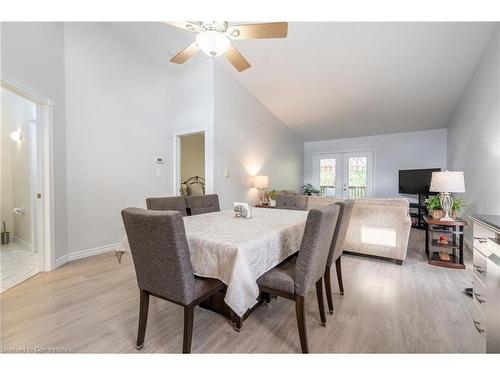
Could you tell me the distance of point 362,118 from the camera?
17.0 feet

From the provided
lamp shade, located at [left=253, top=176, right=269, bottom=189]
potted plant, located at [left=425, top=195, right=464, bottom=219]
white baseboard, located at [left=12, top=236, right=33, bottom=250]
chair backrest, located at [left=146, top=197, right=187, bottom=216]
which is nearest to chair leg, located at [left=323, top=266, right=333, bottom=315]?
chair backrest, located at [left=146, top=197, right=187, bottom=216]

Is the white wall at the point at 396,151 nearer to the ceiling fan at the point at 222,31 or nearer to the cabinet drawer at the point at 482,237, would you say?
the cabinet drawer at the point at 482,237

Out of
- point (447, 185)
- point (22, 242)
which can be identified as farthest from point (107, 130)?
point (447, 185)

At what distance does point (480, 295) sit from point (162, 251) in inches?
69.4

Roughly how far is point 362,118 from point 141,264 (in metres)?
5.44

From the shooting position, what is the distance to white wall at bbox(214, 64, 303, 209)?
3826 mm

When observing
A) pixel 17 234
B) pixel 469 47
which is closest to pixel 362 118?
pixel 469 47

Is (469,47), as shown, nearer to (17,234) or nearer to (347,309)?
(347,309)

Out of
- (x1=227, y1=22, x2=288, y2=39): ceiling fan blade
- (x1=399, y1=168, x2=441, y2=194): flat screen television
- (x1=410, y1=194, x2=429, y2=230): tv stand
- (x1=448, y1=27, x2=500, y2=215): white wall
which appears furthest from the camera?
(x1=399, y1=168, x2=441, y2=194): flat screen television

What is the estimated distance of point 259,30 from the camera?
171cm

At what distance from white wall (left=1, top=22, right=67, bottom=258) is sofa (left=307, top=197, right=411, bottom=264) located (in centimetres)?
331

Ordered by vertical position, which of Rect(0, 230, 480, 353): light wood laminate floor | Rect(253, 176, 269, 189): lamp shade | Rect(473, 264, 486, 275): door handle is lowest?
Rect(0, 230, 480, 353): light wood laminate floor

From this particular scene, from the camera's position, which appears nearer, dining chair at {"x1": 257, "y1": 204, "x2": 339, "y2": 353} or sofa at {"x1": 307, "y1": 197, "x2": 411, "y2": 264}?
dining chair at {"x1": 257, "y1": 204, "x2": 339, "y2": 353}

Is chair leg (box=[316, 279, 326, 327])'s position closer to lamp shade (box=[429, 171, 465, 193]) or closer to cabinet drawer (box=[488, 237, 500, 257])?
cabinet drawer (box=[488, 237, 500, 257])
